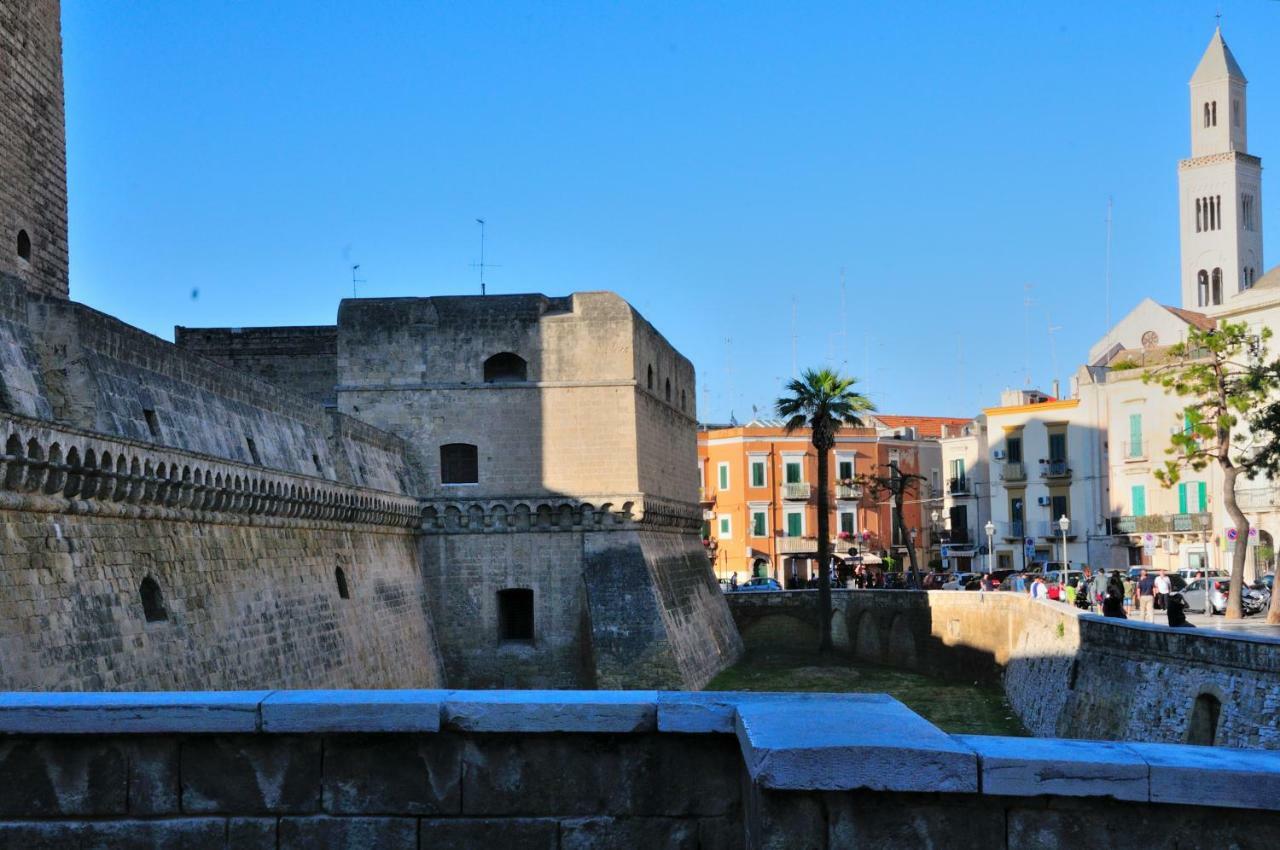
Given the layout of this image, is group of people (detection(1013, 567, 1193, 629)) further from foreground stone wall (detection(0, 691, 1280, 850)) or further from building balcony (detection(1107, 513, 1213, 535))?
foreground stone wall (detection(0, 691, 1280, 850))

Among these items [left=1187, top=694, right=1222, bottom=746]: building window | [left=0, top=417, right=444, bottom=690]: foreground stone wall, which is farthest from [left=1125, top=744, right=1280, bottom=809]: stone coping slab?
[left=1187, top=694, right=1222, bottom=746]: building window

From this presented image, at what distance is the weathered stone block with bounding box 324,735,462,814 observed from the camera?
5984 mm

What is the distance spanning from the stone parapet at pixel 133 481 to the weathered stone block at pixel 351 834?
7.80m

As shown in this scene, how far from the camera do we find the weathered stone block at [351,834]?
19.6 feet

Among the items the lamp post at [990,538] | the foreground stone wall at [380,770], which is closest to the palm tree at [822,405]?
the lamp post at [990,538]

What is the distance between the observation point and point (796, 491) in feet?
213

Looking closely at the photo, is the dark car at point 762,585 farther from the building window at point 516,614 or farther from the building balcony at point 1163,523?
the building window at point 516,614

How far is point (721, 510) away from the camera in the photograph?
65688 millimetres

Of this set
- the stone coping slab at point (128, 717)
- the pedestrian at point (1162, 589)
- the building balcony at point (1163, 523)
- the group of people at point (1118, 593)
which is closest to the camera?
the stone coping slab at point (128, 717)

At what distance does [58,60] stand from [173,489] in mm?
11124

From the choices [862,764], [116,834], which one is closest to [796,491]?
[116,834]

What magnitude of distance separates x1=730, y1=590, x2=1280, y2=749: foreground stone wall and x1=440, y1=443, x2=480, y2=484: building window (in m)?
11.0

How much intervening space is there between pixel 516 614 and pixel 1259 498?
24.3m

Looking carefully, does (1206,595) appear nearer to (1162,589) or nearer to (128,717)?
(1162,589)
